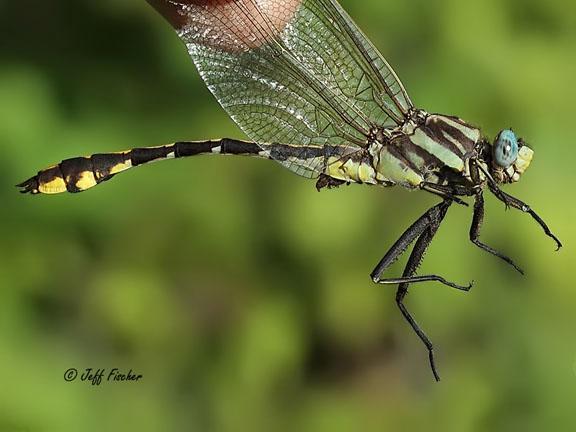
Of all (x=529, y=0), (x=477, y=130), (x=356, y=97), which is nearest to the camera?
(x=477, y=130)

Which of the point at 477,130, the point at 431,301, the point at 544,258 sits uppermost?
the point at 477,130

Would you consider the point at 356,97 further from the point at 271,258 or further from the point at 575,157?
the point at 575,157

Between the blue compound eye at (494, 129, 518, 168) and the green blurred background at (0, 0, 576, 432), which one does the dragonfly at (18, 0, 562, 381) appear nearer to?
the blue compound eye at (494, 129, 518, 168)

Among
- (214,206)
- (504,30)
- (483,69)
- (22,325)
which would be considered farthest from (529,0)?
(22,325)

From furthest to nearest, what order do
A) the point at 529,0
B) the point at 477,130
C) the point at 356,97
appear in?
1. the point at 529,0
2. the point at 356,97
3. the point at 477,130

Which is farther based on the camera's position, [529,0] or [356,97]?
[529,0]

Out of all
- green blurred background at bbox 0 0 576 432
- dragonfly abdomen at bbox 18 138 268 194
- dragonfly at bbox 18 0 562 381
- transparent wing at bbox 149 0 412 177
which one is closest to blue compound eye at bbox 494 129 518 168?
dragonfly at bbox 18 0 562 381

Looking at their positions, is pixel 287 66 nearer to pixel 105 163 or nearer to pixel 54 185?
pixel 105 163
